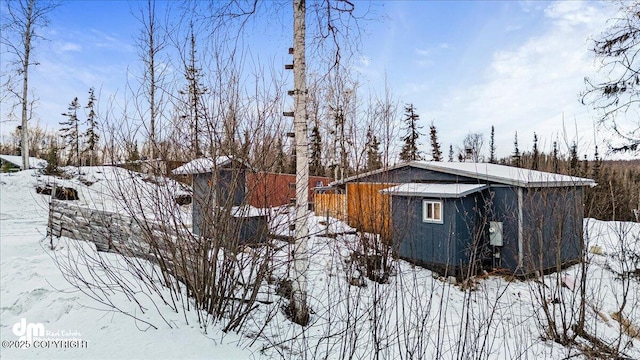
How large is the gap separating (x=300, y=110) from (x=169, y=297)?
2.65 m

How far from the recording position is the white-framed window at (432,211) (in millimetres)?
8375

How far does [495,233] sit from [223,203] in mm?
8165

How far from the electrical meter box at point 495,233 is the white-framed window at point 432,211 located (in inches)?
60.2

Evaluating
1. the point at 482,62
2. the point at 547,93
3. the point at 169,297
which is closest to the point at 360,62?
the point at 169,297

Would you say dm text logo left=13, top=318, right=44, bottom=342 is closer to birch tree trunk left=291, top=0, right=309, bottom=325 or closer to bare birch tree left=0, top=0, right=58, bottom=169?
birch tree trunk left=291, top=0, right=309, bottom=325

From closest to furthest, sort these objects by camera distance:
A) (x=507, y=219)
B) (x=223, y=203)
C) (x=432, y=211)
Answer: (x=223, y=203), (x=432, y=211), (x=507, y=219)

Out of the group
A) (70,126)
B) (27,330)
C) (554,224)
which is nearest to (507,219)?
(554,224)

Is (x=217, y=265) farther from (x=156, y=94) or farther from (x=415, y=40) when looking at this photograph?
(x=415, y=40)

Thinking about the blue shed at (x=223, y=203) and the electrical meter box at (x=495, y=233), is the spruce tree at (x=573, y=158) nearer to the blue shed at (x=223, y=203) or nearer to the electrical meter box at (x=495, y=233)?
the blue shed at (x=223, y=203)

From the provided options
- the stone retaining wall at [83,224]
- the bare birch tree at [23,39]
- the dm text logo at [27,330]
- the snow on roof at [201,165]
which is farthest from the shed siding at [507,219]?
the bare birch tree at [23,39]

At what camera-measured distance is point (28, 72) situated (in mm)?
14867

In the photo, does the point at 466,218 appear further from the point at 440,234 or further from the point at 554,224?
the point at 554,224

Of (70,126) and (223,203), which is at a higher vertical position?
(70,126)

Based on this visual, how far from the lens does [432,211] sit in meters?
8.52
